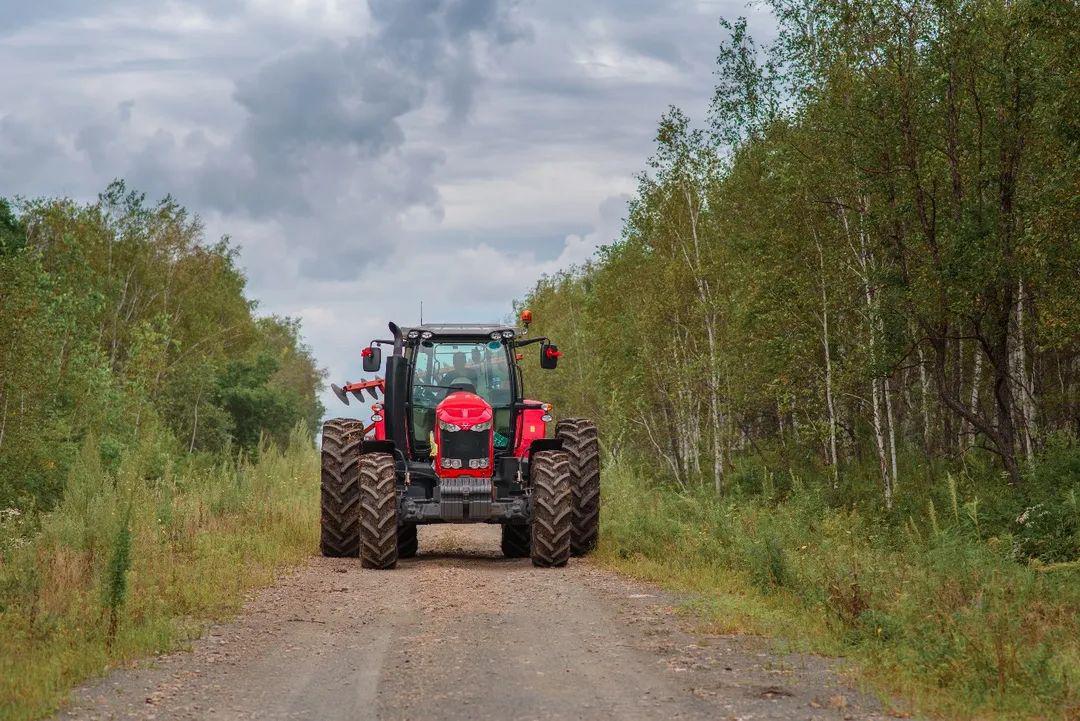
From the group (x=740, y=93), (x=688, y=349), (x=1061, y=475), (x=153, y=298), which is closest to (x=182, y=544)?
(x=1061, y=475)

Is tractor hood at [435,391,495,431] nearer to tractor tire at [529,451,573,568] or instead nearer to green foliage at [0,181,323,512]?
tractor tire at [529,451,573,568]

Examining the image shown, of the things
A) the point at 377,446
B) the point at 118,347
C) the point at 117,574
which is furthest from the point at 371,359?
the point at 118,347

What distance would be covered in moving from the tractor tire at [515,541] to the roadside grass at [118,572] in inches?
101

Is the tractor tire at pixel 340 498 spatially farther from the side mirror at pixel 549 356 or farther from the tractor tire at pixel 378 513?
the side mirror at pixel 549 356

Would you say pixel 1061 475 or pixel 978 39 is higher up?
pixel 978 39

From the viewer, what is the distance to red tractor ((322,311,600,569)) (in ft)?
46.3

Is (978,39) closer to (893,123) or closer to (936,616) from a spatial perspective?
(893,123)

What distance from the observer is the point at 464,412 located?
14883 millimetres

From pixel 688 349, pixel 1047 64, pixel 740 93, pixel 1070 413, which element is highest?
pixel 740 93

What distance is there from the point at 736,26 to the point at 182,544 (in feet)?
55.5

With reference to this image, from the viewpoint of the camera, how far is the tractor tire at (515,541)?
52.5 feet

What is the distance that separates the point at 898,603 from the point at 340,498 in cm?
809

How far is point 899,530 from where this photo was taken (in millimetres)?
14742

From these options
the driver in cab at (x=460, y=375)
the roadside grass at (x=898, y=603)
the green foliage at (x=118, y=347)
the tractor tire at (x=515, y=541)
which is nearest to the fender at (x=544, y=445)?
the driver in cab at (x=460, y=375)
